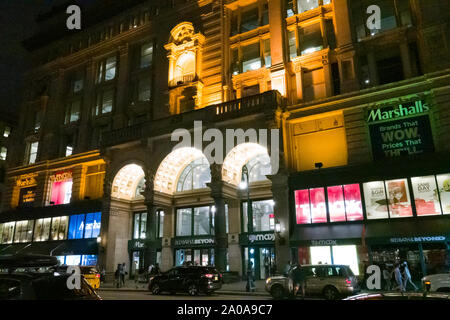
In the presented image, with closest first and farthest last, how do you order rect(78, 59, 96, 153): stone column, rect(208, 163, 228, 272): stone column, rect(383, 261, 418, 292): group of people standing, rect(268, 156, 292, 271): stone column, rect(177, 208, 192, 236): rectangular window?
rect(383, 261, 418, 292): group of people standing, rect(268, 156, 292, 271): stone column, rect(208, 163, 228, 272): stone column, rect(177, 208, 192, 236): rectangular window, rect(78, 59, 96, 153): stone column

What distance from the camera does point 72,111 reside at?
4138 cm

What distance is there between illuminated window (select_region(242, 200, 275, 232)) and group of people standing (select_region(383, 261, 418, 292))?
9.16m

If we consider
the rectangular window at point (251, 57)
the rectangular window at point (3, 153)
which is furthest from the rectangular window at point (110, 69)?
the rectangular window at point (3, 153)

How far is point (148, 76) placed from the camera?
36.5 meters

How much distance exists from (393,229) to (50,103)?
135ft

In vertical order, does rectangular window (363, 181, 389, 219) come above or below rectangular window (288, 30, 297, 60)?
below

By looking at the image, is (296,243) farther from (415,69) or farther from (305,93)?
(415,69)

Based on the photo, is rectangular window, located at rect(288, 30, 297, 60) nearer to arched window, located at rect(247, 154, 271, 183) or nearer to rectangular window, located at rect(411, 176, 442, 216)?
arched window, located at rect(247, 154, 271, 183)

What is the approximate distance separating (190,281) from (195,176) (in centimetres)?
1290

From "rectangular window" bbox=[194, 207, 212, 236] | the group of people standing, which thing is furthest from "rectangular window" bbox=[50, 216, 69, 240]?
the group of people standing

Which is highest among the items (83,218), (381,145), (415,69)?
(415,69)

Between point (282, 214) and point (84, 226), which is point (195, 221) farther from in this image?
point (84, 226)

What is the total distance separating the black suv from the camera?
18.9 meters

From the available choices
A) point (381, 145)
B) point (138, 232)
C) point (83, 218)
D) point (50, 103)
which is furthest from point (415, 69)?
point (50, 103)
